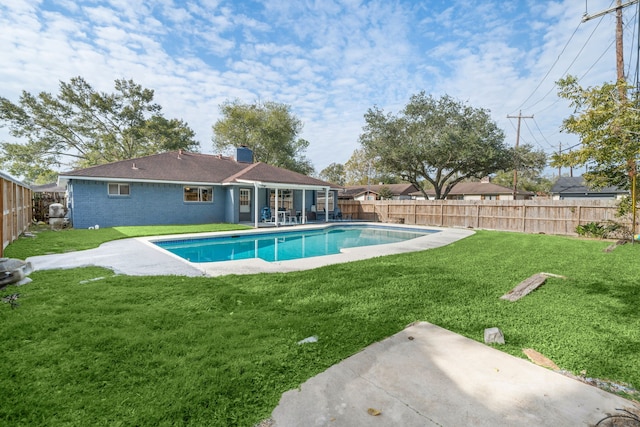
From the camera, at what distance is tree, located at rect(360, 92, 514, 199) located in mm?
22953

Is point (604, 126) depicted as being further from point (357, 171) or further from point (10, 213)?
point (357, 171)

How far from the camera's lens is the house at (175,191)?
14375mm

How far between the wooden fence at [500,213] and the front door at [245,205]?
8444 millimetres

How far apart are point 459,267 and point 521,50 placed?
533 inches

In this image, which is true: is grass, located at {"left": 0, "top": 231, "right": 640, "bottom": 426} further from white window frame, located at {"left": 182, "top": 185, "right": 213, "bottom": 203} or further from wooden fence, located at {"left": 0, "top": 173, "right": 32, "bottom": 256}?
white window frame, located at {"left": 182, "top": 185, "right": 213, "bottom": 203}

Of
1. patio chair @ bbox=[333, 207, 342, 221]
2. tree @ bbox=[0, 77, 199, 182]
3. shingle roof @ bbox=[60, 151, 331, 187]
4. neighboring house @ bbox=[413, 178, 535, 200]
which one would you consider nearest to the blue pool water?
shingle roof @ bbox=[60, 151, 331, 187]

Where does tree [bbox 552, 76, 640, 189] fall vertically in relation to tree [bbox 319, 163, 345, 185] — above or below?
below

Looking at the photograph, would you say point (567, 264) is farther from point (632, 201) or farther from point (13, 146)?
point (13, 146)

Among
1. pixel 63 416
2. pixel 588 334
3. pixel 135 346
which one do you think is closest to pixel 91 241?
pixel 135 346

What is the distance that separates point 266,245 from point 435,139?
17560 mm

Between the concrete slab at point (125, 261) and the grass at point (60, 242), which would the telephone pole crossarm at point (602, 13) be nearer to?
the concrete slab at point (125, 261)

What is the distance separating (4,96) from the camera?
23812mm

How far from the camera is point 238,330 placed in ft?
11.1

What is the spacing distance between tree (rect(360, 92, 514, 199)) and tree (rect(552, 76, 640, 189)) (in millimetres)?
18749
